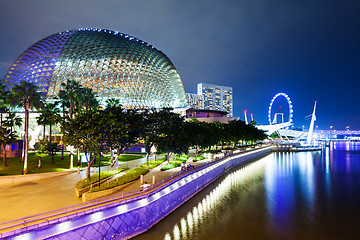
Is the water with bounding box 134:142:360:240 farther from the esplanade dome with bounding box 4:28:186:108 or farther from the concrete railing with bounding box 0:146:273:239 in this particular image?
the esplanade dome with bounding box 4:28:186:108

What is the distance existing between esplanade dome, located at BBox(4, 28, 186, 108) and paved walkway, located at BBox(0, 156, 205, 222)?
145 feet

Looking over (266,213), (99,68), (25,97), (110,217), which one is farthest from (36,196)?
(99,68)

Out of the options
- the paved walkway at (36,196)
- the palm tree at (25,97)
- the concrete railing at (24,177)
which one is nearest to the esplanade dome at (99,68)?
the palm tree at (25,97)

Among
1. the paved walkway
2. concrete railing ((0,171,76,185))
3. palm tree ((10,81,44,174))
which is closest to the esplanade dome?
palm tree ((10,81,44,174))

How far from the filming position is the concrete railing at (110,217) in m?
10.0

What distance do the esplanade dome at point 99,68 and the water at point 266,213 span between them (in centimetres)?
4552

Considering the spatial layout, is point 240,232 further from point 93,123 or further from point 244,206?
point 93,123

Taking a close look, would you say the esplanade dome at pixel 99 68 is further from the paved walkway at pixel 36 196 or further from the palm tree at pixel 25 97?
the paved walkway at pixel 36 196

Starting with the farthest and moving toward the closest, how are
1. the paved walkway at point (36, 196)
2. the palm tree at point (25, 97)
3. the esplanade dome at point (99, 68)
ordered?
the esplanade dome at point (99, 68) → the palm tree at point (25, 97) → the paved walkway at point (36, 196)

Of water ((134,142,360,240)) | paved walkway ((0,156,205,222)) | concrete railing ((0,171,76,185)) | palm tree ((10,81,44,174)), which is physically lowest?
water ((134,142,360,240))

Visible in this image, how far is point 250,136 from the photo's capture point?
74.5 meters

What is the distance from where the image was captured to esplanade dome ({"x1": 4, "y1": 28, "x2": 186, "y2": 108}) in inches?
2539

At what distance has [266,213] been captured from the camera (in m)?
21.0

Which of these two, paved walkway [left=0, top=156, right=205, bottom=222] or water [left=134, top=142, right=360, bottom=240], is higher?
paved walkway [left=0, top=156, right=205, bottom=222]
